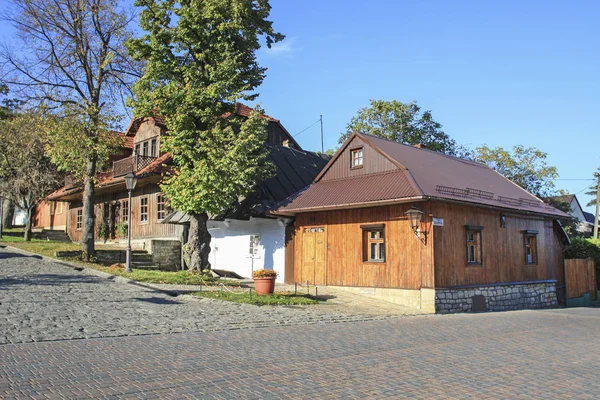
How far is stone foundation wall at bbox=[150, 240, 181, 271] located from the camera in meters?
24.5

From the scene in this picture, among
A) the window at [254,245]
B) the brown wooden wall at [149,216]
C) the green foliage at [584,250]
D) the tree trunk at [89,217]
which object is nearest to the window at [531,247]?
the green foliage at [584,250]

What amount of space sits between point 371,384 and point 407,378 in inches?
26.0

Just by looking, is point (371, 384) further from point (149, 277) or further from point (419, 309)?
point (149, 277)

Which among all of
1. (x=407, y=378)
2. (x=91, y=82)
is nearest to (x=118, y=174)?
(x=91, y=82)

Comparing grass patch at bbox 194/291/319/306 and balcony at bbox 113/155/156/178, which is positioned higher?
balcony at bbox 113/155/156/178

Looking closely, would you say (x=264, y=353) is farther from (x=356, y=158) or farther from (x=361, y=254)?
(x=356, y=158)

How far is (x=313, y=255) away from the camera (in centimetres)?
1981

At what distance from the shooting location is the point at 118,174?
27484 millimetres

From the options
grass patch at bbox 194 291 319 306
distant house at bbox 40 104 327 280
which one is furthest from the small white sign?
distant house at bbox 40 104 327 280

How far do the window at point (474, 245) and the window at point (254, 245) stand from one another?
9.08 meters

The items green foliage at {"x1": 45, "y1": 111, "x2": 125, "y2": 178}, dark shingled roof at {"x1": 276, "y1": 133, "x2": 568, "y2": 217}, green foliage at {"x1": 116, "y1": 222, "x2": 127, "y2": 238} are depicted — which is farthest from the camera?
green foliage at {"x1": 116, "y1": 222, "x2": 127, "y2": 238}

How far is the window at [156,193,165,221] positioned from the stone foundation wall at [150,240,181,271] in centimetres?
185

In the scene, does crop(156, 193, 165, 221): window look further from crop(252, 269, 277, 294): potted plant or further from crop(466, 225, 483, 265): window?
crop(466, 225, 483, 265): window

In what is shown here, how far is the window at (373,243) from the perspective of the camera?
58.0ft
